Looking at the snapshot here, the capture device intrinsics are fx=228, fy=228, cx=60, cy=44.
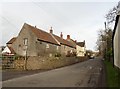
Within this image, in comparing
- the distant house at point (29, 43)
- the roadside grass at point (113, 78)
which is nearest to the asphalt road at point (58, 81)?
the roadside grass at point (113, 78)

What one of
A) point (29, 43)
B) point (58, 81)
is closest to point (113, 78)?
point (58, 81)

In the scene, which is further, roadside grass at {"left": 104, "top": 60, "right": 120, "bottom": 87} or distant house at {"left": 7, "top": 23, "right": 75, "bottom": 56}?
distant house at {"left": 7, "top": 23, "right": 75, "bottom": 56}

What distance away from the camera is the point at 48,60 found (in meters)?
36.5

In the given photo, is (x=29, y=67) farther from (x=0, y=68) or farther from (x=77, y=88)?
(x=77, y=88)

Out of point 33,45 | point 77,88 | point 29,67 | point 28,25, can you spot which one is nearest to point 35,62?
point 29,67

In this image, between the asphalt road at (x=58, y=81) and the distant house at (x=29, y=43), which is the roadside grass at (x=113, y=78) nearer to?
the asphalt road at (x=58, y=81)

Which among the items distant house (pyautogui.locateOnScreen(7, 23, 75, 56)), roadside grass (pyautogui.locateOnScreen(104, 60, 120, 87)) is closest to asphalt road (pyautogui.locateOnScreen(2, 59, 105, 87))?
roadside grass (pyautogui.locateOnScreen(104, 60, 120, 87))

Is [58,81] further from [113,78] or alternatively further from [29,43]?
[29,43]

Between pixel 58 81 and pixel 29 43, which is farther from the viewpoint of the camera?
pixel 29 43

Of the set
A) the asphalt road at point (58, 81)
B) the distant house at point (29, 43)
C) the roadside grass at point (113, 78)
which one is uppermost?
the distant house at point (29, 43)

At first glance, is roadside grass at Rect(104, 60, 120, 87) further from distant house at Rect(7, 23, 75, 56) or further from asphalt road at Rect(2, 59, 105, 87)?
distant house at Rect(7, 23, 75, 56)

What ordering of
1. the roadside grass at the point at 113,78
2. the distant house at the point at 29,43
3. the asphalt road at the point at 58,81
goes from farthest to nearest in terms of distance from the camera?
1. the distant house at the point at 29,43
2. the asphalt road at the point at 58,81
3. the roadside grass at the point at 113,78

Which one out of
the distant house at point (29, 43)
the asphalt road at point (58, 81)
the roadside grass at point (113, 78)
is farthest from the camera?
the distant house at point (29, 43)

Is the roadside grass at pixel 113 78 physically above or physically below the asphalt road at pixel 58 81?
above
